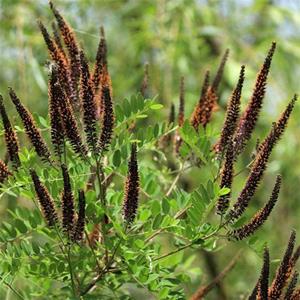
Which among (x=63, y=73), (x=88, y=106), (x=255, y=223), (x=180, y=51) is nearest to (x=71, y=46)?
(x=63, y=73)

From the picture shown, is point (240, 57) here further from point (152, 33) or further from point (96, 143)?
point (96, 143)

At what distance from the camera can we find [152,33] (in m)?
3.50

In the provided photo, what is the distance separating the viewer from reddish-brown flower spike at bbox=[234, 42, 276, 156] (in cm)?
120

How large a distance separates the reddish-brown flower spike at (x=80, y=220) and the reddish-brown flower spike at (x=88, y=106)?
3.6 inches

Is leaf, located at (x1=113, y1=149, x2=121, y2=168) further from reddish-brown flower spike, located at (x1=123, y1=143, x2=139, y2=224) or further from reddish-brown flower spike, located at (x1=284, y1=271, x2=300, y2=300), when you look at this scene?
reddish-brown flower spike, located at (x1=284, y1=271, x2=300, y2=300)

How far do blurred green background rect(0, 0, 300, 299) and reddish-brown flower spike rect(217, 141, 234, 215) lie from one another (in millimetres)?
1642

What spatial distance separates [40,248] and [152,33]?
2271 mm

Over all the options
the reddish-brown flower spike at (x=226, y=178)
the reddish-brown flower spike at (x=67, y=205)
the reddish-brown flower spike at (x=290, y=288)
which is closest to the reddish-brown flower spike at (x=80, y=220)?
the reddish-brown flower spike at (x=67, y=205)

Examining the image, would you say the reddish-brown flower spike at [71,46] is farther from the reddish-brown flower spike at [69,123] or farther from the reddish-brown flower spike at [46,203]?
the reddish-brown flower spike at [46,203]

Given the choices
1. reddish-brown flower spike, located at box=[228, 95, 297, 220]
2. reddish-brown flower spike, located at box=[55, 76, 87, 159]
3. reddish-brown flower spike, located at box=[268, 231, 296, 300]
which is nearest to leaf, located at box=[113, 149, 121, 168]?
reddish-brown flower spike, located at box=[55, 76, 87, 159]

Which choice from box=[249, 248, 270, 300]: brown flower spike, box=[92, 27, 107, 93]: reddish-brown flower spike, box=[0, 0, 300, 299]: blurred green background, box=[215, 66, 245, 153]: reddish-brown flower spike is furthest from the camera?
box=[0, 0, 300, 299]: blurred green background

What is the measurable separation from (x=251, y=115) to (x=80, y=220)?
0.34m

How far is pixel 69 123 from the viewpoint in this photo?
3.83 ft

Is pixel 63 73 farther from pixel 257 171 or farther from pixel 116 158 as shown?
pixel 257 171
